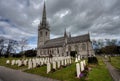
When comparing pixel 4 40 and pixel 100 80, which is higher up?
pixel 4 40

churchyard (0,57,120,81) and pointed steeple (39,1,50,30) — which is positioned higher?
pointed steeple (39,1,50,30)

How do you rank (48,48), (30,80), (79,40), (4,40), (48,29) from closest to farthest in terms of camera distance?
(30,80), (4,40), (79,40), (48,48), (48,29)

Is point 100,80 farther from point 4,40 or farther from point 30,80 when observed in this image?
point 4,40

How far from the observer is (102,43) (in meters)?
66.9

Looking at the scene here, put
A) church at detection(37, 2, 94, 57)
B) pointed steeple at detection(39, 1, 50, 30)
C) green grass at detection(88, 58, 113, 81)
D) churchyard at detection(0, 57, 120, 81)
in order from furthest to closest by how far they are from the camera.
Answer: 1. pointed steeple at detection(39, 1, 50, 30)
2. church at detection(37, 2, 94, 57)
3. churchyard at detection(0, 57, 120, 81)
4. green grass at detection(88, 58, 113, 81)

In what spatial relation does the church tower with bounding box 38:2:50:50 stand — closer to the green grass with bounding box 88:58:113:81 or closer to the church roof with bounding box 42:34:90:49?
the church roof with bounding box 42:34:90:49

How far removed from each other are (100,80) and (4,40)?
54.0 metres

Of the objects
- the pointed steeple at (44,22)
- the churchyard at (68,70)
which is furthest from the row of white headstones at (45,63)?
the pointed steeple at (44,22)

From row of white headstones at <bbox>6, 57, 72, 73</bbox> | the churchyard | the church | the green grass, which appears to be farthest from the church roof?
the green grass

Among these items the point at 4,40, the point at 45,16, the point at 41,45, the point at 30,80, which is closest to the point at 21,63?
the point at 30,80

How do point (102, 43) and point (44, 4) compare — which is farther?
point (44, 4)

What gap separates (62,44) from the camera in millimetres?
64938

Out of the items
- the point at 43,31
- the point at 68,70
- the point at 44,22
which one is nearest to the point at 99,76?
the point at 68,70

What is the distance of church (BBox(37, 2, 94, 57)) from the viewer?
56.6 m
